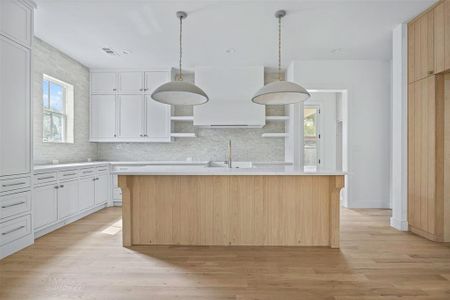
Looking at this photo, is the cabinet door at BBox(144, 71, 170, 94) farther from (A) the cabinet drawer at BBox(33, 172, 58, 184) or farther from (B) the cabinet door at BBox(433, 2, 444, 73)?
(B) the cabinet door at BBox(433, 2, 444, 73)

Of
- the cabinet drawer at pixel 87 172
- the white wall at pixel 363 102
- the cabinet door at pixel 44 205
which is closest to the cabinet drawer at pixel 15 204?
the cabinet door at pixel 44 205

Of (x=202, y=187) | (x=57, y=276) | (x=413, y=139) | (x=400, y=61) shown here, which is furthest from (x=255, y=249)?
(x=400, y=61)

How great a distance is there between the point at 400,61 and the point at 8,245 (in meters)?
5.28

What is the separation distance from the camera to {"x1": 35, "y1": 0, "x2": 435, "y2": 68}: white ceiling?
10.6ft

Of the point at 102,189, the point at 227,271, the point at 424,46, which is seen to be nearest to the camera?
the point at 227,271

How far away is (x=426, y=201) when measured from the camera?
332 centimetres

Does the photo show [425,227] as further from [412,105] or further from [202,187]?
[202,187]

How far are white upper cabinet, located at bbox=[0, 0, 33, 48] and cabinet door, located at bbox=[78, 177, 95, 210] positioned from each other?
216cm

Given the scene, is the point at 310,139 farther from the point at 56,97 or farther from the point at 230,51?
the point at 56,97

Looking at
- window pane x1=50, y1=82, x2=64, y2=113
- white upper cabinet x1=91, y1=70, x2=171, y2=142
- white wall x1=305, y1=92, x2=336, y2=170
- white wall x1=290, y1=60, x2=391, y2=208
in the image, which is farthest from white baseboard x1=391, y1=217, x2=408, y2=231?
window pane x1=50, y1=82, x2=64, y2=113

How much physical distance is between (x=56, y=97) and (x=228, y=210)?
3737 mm

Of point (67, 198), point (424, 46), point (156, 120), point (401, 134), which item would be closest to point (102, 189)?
point (67, 198)

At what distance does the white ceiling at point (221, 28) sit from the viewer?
3.24 m

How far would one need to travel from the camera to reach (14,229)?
2877 millimetres
